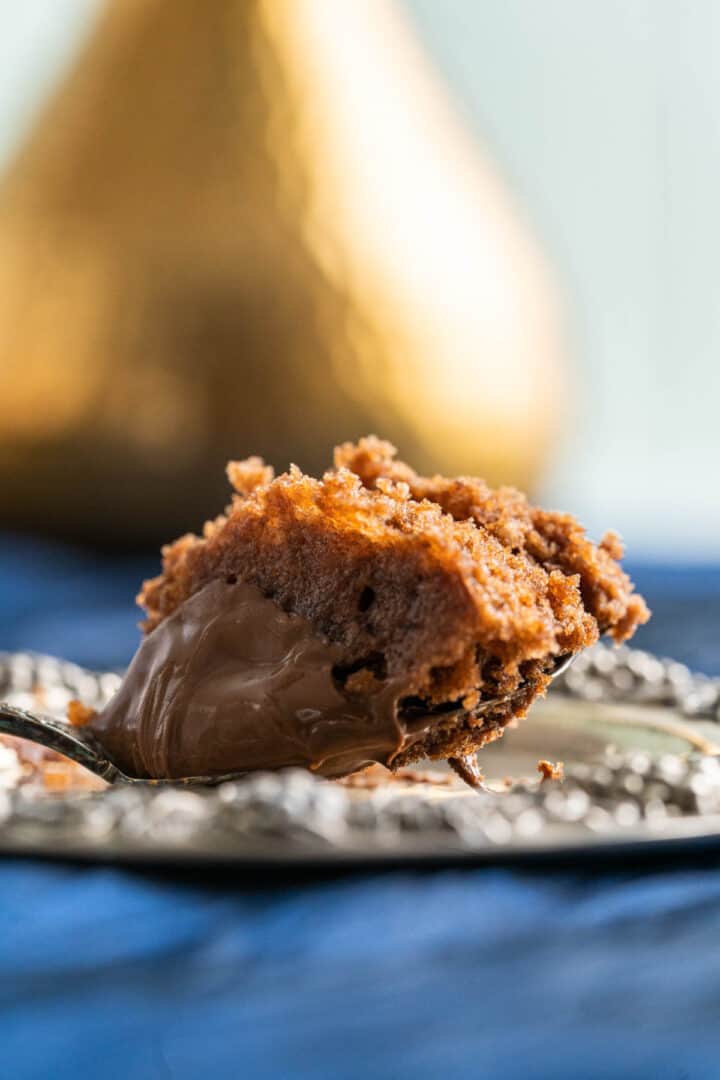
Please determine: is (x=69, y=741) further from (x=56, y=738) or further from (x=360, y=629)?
(x=360, y=629)

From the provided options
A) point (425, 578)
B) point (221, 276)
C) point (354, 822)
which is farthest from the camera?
point (221, 276)

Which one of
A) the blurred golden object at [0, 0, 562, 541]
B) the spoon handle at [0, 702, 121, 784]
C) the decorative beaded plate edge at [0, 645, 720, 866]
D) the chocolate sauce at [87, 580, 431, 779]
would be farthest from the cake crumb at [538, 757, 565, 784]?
the blurred golden object at [0, 0, 562, 541]

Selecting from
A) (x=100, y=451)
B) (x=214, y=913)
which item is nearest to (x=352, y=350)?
(x=100, y=451)

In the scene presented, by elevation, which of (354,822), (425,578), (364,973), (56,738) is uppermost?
(425,578)

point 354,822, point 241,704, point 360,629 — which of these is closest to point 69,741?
point 241,704

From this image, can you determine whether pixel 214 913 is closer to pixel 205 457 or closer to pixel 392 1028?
pixel 392 1028

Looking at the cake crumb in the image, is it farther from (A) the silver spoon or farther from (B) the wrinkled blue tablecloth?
(B) the wrinkled blue tablecloth

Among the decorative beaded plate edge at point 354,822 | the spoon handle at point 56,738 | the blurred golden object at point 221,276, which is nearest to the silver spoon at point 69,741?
the spoon handle at point 56,738
